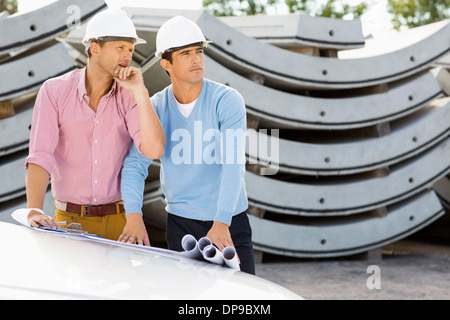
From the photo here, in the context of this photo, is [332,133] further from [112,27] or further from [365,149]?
[112,27]

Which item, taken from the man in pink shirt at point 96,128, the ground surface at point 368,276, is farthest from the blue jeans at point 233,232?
the ground surface at point 368,276

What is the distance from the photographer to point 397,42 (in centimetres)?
742

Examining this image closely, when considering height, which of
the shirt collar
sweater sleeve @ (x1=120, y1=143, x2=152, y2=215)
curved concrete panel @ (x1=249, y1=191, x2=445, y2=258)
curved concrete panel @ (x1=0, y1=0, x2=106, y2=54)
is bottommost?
curved concrete panel @ (x1=249, y1=191, x2=445, y2=258)

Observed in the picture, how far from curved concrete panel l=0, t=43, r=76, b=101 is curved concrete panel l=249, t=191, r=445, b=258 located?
241 cm

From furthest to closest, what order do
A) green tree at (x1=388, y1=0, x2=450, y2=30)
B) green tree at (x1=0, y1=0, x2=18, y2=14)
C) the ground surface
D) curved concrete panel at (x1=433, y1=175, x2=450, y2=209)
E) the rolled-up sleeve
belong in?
1. green tree at (x1=0, y1=0, x2=18, y2=14)
2. green tree at (x1=388, y1=0, x2=450, y2=30)
3. curved concrete panel at (x1=433, y1=175, x2=450, y2=209)
4. the ground surface
5. the rolled-up sleeve

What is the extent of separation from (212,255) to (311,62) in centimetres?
457

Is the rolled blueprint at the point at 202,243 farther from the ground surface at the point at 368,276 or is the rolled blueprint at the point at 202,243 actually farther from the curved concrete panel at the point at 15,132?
the curved concrete panel at the point at 15,132

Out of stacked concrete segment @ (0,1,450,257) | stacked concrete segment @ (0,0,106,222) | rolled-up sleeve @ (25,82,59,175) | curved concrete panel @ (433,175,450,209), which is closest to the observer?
rolled-up sleeve @ (25,82,59,175)

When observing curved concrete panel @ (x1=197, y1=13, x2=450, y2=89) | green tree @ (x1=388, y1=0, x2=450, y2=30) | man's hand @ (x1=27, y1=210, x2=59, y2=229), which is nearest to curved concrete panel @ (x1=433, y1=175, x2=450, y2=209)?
curved concrete panel @ (x1=197, y1=13, x2=450, y2=89)

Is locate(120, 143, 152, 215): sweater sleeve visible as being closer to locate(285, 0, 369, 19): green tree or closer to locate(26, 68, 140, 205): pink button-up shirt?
locate(26, 68, 140, 205): pink button-up shirt

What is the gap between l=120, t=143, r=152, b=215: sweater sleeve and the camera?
100 inches

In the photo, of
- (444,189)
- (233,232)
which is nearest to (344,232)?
(444,189)

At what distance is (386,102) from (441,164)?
3.48ft

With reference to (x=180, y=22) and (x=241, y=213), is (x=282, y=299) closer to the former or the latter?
(x=241, y=213)
